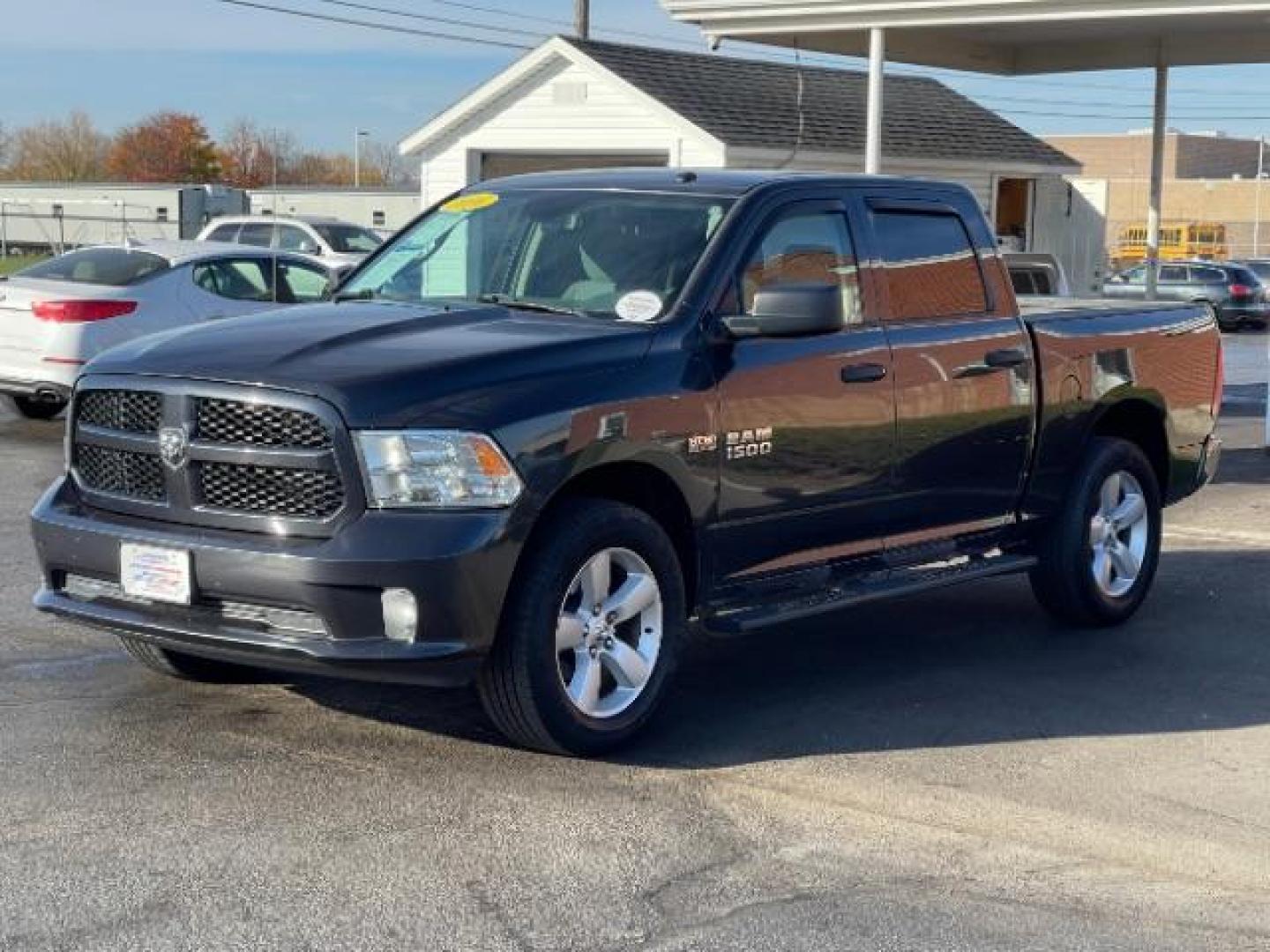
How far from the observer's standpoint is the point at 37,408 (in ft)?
53.3

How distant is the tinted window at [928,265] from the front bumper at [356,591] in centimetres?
252

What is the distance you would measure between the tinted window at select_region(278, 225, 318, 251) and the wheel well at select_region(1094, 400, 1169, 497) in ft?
67.1

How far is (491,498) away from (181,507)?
1015 mm

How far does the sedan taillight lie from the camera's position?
1451 cm

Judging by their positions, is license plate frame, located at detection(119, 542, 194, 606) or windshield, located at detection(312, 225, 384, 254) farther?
windshield, located at detection(312, 225, 384, 254)

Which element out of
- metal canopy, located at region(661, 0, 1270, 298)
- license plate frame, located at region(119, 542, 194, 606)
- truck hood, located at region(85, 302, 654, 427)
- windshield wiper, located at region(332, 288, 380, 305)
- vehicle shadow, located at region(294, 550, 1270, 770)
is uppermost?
metal canopy, located at region(661, 0, 1270, 298)

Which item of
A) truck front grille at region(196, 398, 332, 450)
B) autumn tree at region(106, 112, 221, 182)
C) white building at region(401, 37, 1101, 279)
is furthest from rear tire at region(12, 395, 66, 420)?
autumn tree at region(106, 112, 221, 182)

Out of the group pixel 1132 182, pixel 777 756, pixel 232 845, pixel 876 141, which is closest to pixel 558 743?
pixel 777 756

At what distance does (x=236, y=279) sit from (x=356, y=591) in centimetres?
1116

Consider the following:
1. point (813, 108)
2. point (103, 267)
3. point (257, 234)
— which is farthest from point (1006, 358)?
point (257, 234)

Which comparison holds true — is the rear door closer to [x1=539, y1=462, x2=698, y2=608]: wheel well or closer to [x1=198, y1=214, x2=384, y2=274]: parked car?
[x1=539, y1=462, x2=698, y2=608]: wheel well

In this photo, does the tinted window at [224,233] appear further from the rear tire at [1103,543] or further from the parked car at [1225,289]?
the rear tire at [1103,543]

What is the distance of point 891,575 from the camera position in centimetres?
734

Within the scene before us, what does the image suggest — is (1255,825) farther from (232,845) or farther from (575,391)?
(232,845)
